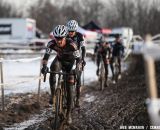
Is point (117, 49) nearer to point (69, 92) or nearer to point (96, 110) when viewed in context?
point (96, 110)

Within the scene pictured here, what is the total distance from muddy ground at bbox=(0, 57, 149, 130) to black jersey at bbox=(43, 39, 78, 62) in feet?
4.29

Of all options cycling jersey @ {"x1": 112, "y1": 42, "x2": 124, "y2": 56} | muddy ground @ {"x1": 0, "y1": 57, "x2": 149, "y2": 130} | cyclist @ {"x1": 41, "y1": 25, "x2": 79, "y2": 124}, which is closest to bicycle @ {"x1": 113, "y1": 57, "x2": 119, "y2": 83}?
cycling jersey @ {"x1": 112, "y1": 42, "x2": 124, "y2": 56}

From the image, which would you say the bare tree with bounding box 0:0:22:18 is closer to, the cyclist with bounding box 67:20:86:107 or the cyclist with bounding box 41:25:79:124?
the cyclist with bounding box 67:20:86:107

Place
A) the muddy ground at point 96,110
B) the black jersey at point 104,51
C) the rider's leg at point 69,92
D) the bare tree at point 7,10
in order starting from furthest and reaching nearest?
the bare tree at point 7,10 < the black jersey at point 104,51 < the muddy ground at point 96,110 < the rider's leg at point 69,92

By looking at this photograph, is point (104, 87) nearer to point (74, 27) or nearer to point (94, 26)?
point (74, 27)

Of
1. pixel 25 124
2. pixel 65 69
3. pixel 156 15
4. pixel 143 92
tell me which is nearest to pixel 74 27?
pixel 65 69

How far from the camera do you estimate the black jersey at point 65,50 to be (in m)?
9.99

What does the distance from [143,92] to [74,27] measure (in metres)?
4.25

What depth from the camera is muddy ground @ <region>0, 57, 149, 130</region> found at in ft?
32.6

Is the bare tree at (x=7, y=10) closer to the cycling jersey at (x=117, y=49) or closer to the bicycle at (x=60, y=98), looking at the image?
the cycling jersey at (x=117, y=49)

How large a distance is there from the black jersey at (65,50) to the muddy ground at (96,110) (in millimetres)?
1308

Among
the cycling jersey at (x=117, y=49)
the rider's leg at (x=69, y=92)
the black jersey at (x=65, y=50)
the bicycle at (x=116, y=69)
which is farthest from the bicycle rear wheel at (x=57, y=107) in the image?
the cycling jersey at (x=117, y=49)

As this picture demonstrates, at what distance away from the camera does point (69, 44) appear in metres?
9.98

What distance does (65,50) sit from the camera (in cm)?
1009
